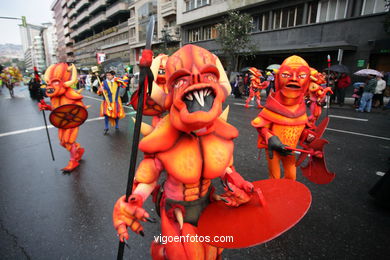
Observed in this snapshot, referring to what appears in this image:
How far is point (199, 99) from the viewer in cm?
114

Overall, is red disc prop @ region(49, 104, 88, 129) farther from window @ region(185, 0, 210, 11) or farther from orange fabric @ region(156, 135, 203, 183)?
window @ region(185, 0, 210, 11)

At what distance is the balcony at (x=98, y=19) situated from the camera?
43.8 metres

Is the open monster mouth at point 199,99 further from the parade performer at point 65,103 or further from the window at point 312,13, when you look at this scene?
the window at point 312,13

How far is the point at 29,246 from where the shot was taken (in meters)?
2.35

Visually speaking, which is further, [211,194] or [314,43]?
[314,43]

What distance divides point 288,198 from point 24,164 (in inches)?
204

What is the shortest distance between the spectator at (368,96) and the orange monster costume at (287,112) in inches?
365

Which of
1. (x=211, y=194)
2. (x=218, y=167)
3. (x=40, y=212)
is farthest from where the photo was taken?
(x=40, y=212)

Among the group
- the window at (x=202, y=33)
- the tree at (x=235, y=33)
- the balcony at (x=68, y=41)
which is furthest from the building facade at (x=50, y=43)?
the tree at (x=235, y=33)

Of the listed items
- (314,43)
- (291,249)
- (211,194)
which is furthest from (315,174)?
(314,43)

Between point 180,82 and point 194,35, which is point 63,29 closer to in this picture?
point 194,35

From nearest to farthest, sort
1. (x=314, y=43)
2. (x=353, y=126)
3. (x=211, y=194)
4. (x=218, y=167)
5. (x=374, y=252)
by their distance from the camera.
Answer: (x=218, y=167) → (x=211, y=194) → (x=374, y=252) → (x=353, y=126) → (x=314, y=43)

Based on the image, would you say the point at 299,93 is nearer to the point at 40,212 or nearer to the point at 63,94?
the point at 40,212

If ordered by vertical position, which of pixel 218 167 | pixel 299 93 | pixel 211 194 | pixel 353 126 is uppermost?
pixel 299 93
